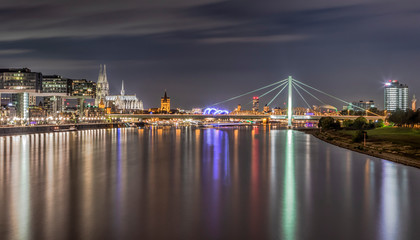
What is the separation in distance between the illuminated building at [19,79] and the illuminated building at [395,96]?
15283cm

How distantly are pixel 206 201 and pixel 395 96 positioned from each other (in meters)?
191

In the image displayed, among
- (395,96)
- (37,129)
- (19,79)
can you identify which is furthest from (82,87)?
(395,96)

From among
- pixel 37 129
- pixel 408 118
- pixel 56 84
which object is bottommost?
pixel 37 129

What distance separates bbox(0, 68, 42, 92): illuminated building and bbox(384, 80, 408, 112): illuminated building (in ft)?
501

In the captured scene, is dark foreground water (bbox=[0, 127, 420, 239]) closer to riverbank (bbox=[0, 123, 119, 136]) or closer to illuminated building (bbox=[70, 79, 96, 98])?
riverbank (bbox=[0, 123, 119, 136])

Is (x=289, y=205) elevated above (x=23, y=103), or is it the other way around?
(x=23, y=103)

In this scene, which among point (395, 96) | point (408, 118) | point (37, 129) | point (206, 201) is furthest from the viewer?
point (395, 96)

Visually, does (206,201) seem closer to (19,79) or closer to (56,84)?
(19,79)

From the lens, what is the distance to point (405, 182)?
17969 mm

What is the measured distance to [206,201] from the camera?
13.9m

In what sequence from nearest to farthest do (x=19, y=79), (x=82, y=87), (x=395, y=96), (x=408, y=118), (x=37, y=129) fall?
(x=408, y=118)
(x=37, y=129)
(x=19, y=79)
(x=82, y=87)
(x=395, y=96)

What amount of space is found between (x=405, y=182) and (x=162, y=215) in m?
12.6

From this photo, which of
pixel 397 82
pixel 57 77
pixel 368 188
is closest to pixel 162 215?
pixel 368 188

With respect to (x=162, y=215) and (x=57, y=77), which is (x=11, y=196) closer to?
(x=162, y=215)
